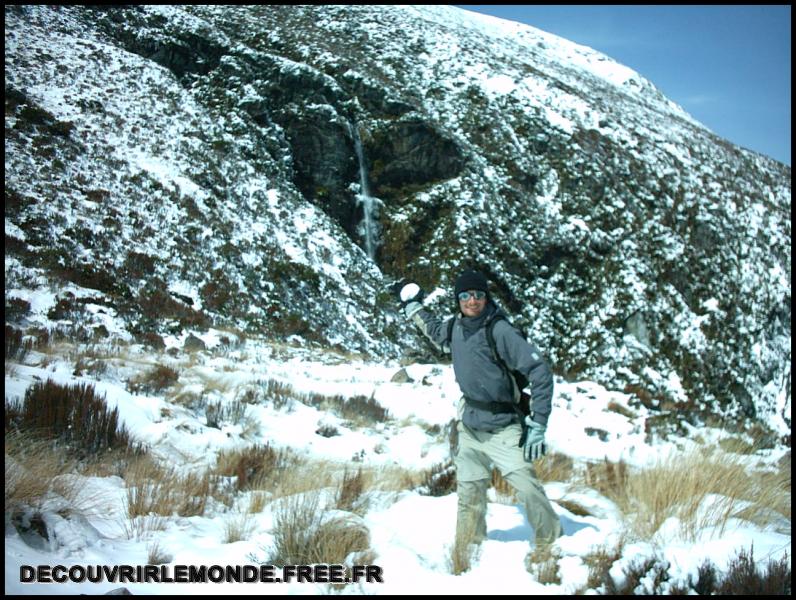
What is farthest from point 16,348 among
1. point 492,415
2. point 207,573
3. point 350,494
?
point 492,415

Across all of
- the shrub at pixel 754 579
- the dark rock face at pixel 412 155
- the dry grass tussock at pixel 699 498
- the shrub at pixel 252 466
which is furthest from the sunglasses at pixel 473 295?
the dark rock face at pixel 412 155

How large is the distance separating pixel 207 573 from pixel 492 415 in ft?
6.81

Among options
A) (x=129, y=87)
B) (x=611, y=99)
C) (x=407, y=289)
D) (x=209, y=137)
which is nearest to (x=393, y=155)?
(x=209, y=137)

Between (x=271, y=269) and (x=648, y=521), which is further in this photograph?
(x=271, y=269)

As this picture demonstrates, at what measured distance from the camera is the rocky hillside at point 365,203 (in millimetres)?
18078

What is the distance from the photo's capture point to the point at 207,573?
2.87 metres

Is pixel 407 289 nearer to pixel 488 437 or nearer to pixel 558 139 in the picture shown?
pixel 488 437

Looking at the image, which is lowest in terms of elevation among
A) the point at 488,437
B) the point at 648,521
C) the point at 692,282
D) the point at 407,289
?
the point at 648,521

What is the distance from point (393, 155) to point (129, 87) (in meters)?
13.7

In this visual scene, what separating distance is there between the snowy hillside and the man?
291 mm

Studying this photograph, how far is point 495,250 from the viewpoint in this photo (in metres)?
23.7

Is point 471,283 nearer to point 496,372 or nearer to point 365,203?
point 496,372

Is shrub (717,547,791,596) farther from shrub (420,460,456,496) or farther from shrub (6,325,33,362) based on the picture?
shrub (6,325,33,362)

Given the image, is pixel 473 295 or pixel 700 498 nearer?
pixel 473 295
